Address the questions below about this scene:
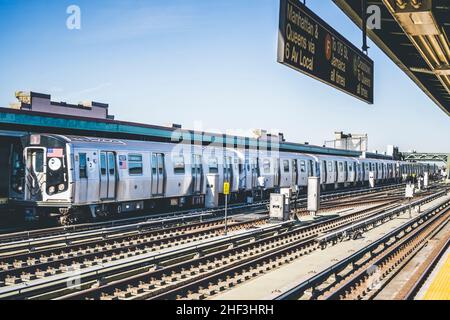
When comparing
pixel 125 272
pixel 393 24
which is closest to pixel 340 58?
pixel 393 24

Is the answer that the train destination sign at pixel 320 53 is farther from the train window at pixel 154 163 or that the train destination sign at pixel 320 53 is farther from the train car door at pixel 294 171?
the train car door at pixel 294 171

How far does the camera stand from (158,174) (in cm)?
2045

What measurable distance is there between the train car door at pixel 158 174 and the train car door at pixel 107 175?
2.48m

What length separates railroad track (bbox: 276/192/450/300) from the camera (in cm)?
902

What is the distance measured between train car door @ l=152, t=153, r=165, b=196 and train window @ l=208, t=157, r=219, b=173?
400 centimetres

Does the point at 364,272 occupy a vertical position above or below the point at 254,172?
below

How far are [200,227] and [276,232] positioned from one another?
3.30 metres

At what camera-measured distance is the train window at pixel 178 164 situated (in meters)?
21.5

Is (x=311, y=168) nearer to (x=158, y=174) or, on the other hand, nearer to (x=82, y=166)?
(x=158, y=174)

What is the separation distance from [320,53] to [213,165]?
645 inches

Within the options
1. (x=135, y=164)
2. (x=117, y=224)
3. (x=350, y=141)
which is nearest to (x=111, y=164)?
(x=135, y=164)

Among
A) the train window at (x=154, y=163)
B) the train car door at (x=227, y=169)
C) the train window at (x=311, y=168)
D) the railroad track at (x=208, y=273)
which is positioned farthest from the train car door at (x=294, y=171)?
the railroad track at (x=208, y=273)

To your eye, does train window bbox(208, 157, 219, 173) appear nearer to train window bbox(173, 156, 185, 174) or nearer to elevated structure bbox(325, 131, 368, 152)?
train window bbox(173, 156, 185, 174)

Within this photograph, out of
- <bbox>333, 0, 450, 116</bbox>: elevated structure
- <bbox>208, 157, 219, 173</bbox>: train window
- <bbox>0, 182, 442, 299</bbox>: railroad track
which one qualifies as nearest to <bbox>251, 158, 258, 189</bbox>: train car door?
<bbox>208, 157, 219, 173</bbox>: train window
